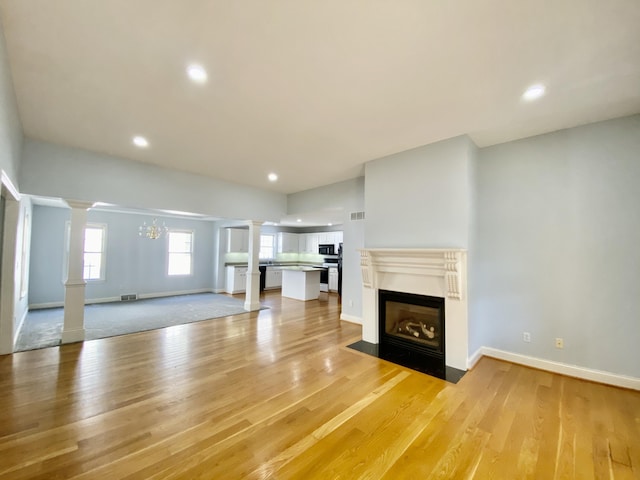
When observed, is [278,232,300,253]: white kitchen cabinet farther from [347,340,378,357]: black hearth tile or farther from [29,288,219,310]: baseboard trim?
[347,340,378,357]: black hearth tile

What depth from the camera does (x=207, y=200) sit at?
17.3 feet

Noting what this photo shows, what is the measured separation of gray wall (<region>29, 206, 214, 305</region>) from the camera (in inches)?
239

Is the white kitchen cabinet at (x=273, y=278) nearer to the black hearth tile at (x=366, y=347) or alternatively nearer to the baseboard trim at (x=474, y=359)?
the black hearth tile at (x=366, y=347)

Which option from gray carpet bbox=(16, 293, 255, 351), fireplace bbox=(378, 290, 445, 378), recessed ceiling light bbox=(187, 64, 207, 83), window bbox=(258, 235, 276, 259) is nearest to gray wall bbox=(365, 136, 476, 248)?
fireplace bbox=(378, 290, 445, 378)

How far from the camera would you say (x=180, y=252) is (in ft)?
27.2

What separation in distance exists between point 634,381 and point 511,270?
1.49 m

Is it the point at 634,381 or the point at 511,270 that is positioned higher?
the point at 511,270

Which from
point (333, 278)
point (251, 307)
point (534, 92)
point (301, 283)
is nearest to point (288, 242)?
point (333, 278)

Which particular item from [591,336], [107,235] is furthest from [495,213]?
[107,235]

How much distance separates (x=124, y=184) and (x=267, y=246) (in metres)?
5.93

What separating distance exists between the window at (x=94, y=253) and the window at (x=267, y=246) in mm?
4599

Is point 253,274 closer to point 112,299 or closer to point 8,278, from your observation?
point 8,278

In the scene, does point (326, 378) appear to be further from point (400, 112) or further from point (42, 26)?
point (42, 26)

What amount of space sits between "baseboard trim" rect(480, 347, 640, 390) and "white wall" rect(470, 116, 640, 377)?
61 millimetres
